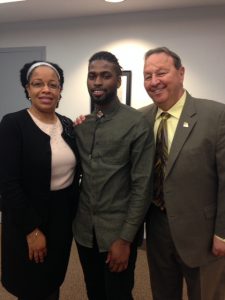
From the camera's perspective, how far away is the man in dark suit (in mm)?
1444

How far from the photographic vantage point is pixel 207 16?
9.20 ft

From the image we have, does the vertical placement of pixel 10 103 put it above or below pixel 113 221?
above

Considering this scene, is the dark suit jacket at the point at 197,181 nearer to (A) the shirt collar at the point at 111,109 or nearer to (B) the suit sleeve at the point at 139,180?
(B) the suit sleeve at the point at 139,180

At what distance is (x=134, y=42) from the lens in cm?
306

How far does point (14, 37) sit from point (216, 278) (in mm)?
3238

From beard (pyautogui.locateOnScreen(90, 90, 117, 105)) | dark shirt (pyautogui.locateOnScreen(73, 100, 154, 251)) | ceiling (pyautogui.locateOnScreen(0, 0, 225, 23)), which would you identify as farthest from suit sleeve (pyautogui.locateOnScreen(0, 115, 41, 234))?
ceiling (pyautogui.locateOnScreen(0, 0, 225, 23))

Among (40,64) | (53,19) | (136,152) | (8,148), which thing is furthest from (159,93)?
(53,19)

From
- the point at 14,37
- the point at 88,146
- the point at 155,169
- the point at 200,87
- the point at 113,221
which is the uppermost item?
the point at 14,37

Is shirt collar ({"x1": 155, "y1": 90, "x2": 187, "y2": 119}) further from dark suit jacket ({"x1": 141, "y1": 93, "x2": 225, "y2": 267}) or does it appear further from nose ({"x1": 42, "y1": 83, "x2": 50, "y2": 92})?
nose ({"x1": 42, "y1": 83, "x2": 50, "y2": 92})

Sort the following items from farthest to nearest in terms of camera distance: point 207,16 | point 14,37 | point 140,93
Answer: point 14,37
point 140,93
point 207,16

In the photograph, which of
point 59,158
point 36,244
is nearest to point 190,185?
point 59,158

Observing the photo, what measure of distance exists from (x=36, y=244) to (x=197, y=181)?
2.71 feet

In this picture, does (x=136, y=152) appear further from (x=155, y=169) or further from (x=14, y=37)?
(x=14, y=37)

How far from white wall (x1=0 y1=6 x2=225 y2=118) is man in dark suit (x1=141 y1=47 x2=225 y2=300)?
4.73 ft
